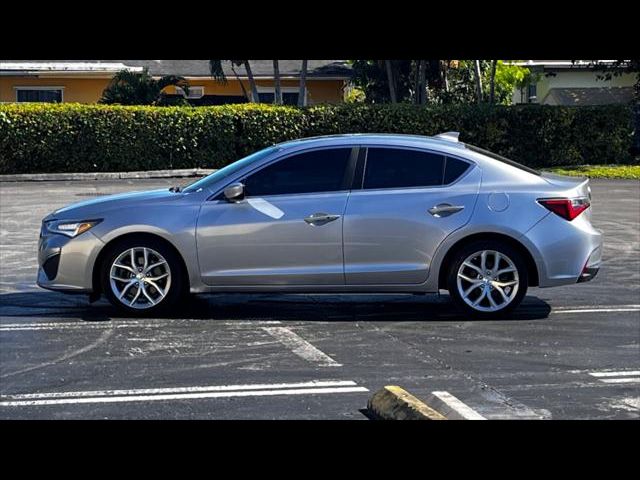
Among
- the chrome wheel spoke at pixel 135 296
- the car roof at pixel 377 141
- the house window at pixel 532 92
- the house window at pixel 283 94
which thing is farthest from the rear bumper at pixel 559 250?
the house window at pixel 532 92

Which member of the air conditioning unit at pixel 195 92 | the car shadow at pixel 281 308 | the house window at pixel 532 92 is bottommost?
the car shadow at pixel 281 308

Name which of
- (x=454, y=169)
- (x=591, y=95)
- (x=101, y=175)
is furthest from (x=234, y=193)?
(x=591, y=95)

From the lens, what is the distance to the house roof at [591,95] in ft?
126

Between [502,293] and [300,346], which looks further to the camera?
[502,293]

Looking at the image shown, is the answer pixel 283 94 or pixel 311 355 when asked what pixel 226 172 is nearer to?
pixel 311 355

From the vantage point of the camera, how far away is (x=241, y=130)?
2895 centimetres

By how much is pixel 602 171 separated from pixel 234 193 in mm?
20580

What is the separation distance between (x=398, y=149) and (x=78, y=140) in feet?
64.0

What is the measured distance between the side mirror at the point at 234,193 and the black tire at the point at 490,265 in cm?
197

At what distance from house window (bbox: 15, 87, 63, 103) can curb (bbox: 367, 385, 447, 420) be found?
34.2m

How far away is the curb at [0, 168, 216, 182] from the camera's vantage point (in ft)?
87.3

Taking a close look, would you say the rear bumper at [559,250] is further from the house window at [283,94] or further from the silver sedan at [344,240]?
the house window at [283,94]

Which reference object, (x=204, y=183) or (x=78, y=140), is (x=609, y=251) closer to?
(x=204, y=183)
